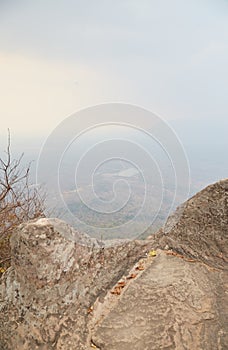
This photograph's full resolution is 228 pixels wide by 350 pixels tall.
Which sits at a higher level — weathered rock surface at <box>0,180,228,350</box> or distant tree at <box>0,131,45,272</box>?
distant tree at <box>0,131,45,272</box>

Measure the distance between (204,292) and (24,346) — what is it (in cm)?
168

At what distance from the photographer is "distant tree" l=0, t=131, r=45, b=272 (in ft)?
12.0

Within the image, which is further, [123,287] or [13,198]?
[13,198]

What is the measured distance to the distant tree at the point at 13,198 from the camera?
3.66 m

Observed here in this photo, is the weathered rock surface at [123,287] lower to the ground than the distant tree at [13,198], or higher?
lower

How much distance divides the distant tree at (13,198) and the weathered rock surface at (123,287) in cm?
96

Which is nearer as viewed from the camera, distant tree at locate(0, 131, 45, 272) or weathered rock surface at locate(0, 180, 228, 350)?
weathered rock surface at locate(0, 180, 228, 350)

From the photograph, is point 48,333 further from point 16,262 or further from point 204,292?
point 204,292

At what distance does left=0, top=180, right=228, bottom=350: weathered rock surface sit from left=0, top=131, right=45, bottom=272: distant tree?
0.96 meters

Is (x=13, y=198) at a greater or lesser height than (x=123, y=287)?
greater

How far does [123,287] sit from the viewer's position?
9.25 feet

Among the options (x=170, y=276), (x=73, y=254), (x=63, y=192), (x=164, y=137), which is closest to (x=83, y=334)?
(x=73, y=254)

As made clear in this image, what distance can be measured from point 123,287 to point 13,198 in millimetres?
2151

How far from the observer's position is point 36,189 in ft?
14.7
